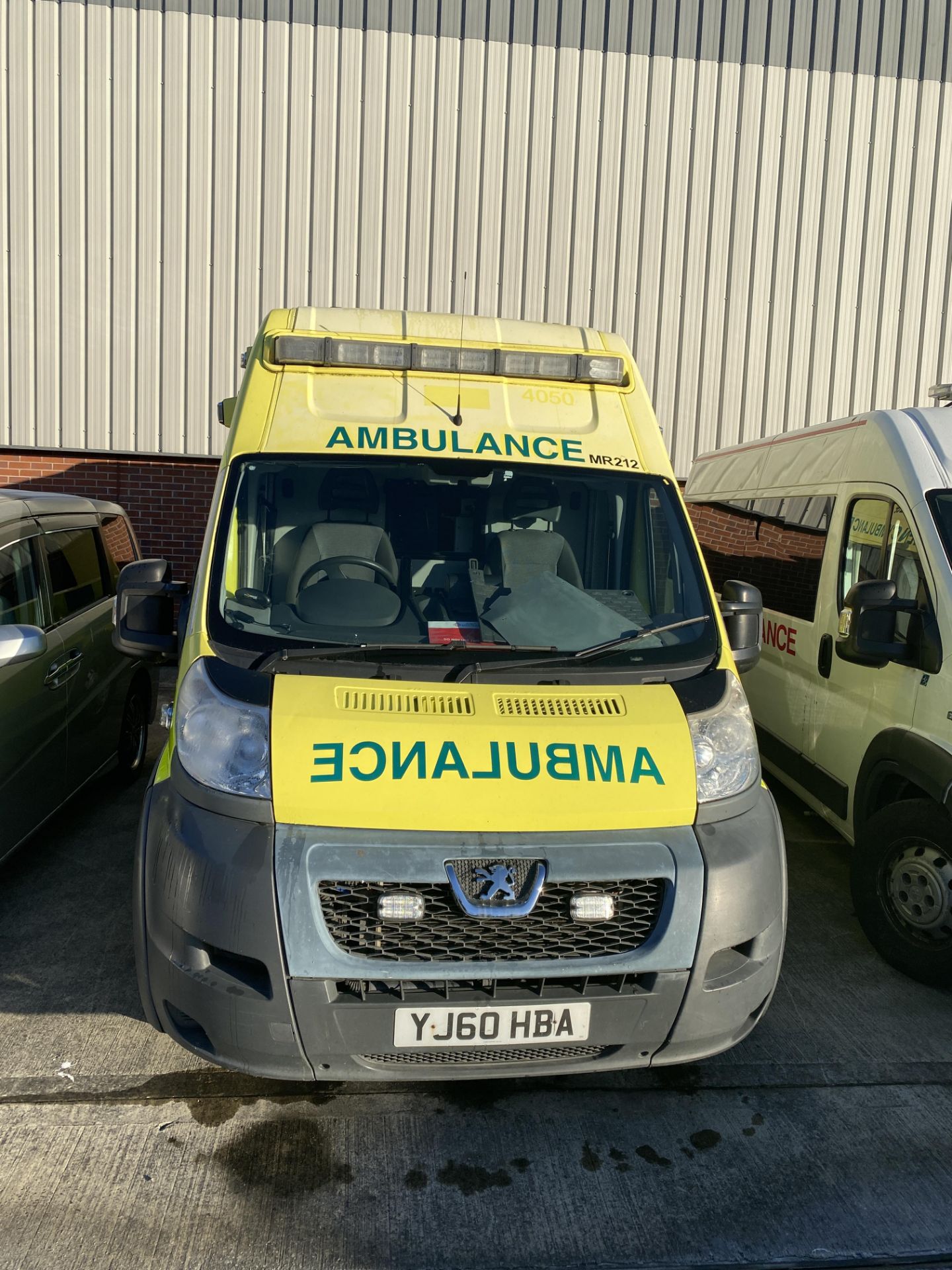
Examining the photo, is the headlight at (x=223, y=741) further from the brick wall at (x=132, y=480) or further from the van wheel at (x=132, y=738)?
the brick wall at (x=132, y=480)

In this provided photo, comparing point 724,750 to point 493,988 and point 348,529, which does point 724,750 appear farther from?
point 348,529

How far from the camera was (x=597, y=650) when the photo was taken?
3248mm

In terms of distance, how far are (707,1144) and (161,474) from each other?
8787 mm

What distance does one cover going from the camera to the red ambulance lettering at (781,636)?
564cm

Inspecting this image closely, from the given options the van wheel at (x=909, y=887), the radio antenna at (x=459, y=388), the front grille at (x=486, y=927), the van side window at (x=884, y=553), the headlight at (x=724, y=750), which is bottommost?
the van wheel at (x=909, y=887)

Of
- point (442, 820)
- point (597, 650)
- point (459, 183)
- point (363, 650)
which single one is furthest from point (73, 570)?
point (459, 183)

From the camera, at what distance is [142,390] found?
9.96 m

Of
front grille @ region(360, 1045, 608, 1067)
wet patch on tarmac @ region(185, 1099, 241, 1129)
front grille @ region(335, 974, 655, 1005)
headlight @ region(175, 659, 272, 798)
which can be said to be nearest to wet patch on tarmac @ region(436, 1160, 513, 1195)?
front grille @ region(360, 1045, 608, 1067)

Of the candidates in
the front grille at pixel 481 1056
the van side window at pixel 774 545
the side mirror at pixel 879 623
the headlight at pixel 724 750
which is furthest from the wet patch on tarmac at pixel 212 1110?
the van side window at pixel 774 545

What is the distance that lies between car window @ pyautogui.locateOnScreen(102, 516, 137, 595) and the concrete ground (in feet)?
9.07

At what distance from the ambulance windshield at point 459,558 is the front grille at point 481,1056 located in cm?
123

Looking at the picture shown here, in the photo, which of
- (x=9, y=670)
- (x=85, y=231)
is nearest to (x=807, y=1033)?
(x=9, y=670)

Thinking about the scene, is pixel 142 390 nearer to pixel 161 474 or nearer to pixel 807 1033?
pixel 161 474

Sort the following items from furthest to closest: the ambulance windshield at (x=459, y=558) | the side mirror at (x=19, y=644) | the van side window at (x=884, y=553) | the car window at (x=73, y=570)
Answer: the car window at (x=73, y=570)
the van side window at (x=884, y=553)
the side mirror at (x=19, y=644)
the ambulance windshield at (x=459, y=558)
